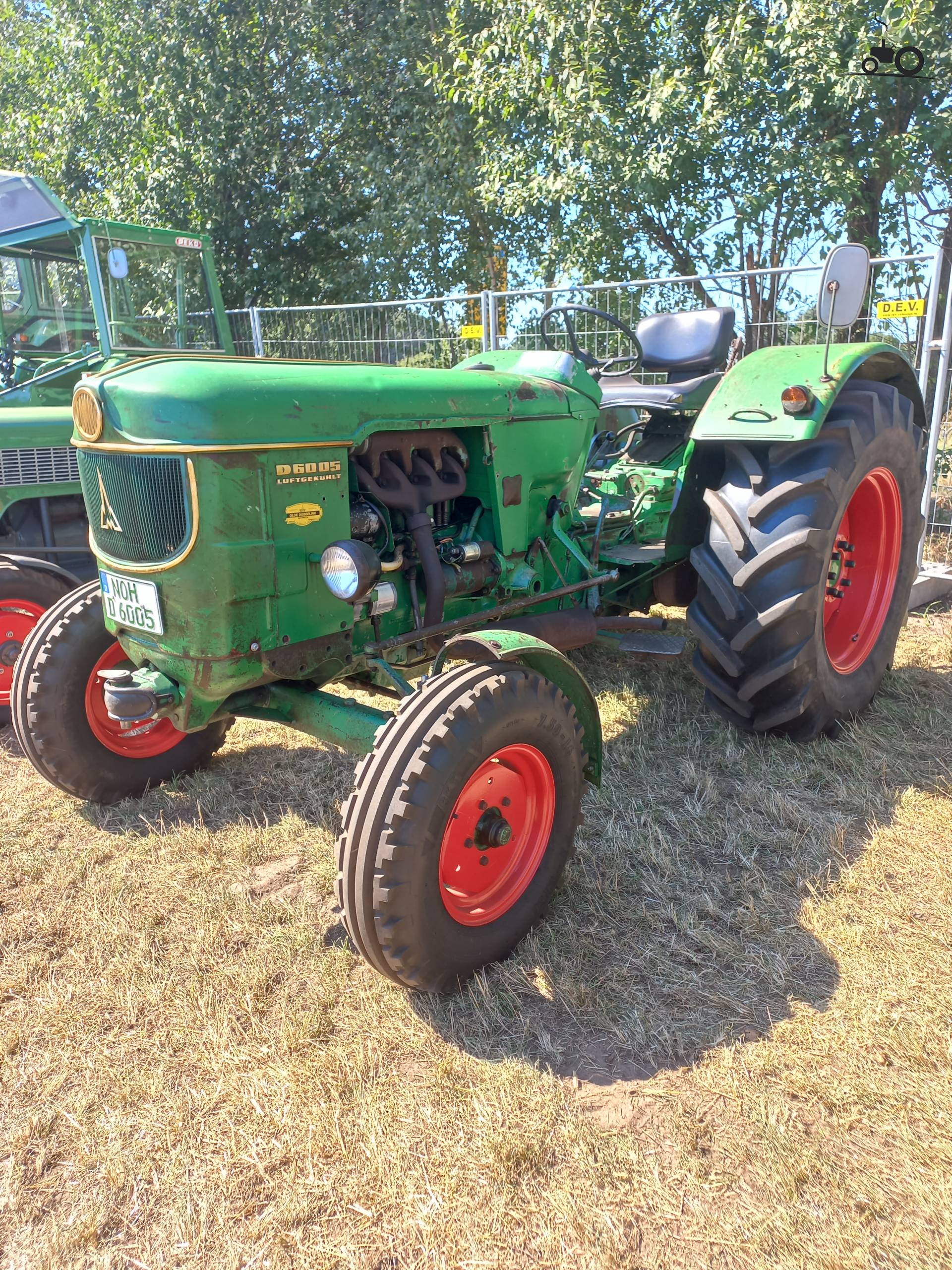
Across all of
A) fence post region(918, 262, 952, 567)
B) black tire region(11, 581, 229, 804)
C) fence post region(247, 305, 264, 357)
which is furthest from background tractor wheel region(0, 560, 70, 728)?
fence post region(247, 305, 264, 357)

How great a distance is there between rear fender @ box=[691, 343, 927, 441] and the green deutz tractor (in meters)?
0.02

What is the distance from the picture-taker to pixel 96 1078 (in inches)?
76.9

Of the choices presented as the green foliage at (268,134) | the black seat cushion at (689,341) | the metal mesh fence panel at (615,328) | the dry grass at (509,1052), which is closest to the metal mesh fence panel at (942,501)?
the metal mesh fence panel at (615,328)

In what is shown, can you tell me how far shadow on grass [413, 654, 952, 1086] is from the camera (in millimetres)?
2051

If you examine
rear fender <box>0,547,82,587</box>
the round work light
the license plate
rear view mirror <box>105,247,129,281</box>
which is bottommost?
rear fender <box>0,547,82,587</box>

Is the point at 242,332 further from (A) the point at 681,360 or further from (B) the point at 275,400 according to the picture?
(B) the point at 275,400

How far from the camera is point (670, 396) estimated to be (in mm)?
3990

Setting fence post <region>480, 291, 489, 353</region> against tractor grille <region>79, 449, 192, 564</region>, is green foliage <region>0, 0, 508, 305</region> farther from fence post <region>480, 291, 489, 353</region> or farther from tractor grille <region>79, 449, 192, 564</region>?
tractor grille <region>79, 449, 192, 564</region>

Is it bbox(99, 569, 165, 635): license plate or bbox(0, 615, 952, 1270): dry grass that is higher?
bbox(99, 569, 165, 635): license plate

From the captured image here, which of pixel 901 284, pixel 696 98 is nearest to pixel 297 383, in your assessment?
pixel 901 284

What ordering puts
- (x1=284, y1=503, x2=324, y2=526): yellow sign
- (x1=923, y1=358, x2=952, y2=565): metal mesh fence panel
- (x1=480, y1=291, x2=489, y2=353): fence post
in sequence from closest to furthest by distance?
(x1=284, y1=503, x2=324, y2=526): yellow sign, (x1=923, y1=358, x2=952, y2=565): metal mesh fence panel, (x1=480, y1=291, x2=489, y2=353): fence post

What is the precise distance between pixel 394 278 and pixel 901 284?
303 inches

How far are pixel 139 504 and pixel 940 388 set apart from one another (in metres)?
5.00

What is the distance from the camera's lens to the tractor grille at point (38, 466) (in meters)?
4.25
